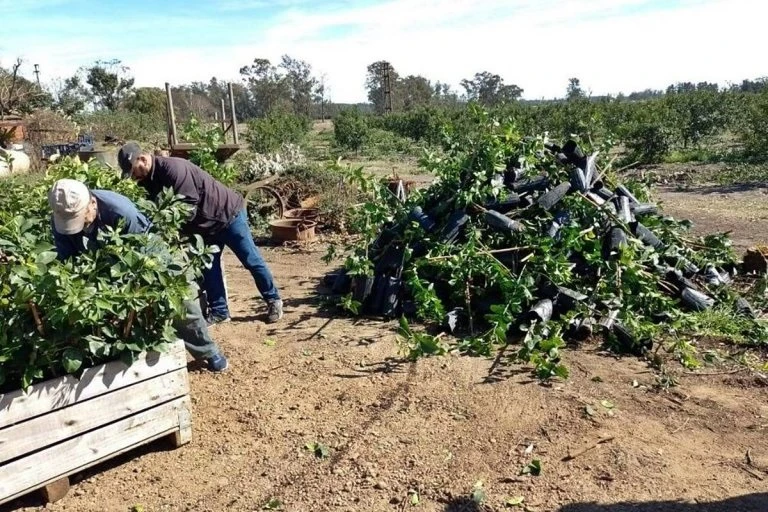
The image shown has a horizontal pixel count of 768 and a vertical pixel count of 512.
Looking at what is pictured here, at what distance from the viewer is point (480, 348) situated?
13.7 ft

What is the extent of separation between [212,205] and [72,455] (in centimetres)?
216

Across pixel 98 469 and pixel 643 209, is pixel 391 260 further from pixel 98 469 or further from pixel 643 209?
pixel 98 469

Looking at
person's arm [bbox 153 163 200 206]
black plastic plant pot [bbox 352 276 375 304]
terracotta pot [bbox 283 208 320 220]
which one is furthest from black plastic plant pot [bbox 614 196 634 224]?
terracotta pot [bbox 283 208 320 220]

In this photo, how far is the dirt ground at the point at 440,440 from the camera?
109 inches

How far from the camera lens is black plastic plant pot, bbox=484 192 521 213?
5141mm

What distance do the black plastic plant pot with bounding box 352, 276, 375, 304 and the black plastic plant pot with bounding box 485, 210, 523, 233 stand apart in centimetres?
111

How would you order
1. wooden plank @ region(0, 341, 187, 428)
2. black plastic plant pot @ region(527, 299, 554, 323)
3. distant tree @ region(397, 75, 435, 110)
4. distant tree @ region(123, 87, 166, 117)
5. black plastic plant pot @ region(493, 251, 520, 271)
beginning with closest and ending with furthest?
wooden plank @ region(0, 341, 187, 428) < black plastic plant pot @ region(527, 299, 554, 323) < black plastic plant pot @ region(493, 251, 520, 271) < distant tree @ region(123, 87, 166, 117) < distant tree @ region(397, 75, 435, 110)

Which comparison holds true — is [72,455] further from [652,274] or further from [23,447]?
[652,274]

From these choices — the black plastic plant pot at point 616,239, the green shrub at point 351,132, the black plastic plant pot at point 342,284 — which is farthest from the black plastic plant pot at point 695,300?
the green shrub at point 351,132

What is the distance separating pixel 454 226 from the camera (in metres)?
5.04

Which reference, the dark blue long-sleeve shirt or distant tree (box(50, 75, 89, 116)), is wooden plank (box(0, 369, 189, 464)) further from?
distant tree (box(50, 75, 89, 116))

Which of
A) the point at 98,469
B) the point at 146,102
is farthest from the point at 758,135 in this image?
the point at 146,102

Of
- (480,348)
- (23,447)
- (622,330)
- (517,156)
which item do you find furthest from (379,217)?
(23,447)

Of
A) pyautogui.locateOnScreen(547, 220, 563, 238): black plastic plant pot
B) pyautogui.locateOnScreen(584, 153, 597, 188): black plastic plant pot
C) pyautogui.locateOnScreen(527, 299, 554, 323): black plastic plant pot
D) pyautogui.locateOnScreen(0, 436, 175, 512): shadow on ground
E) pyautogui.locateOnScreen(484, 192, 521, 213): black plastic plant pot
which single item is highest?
pyautogui.locateOnScreen(584, 153, 597, 188): black plastic plant pot
